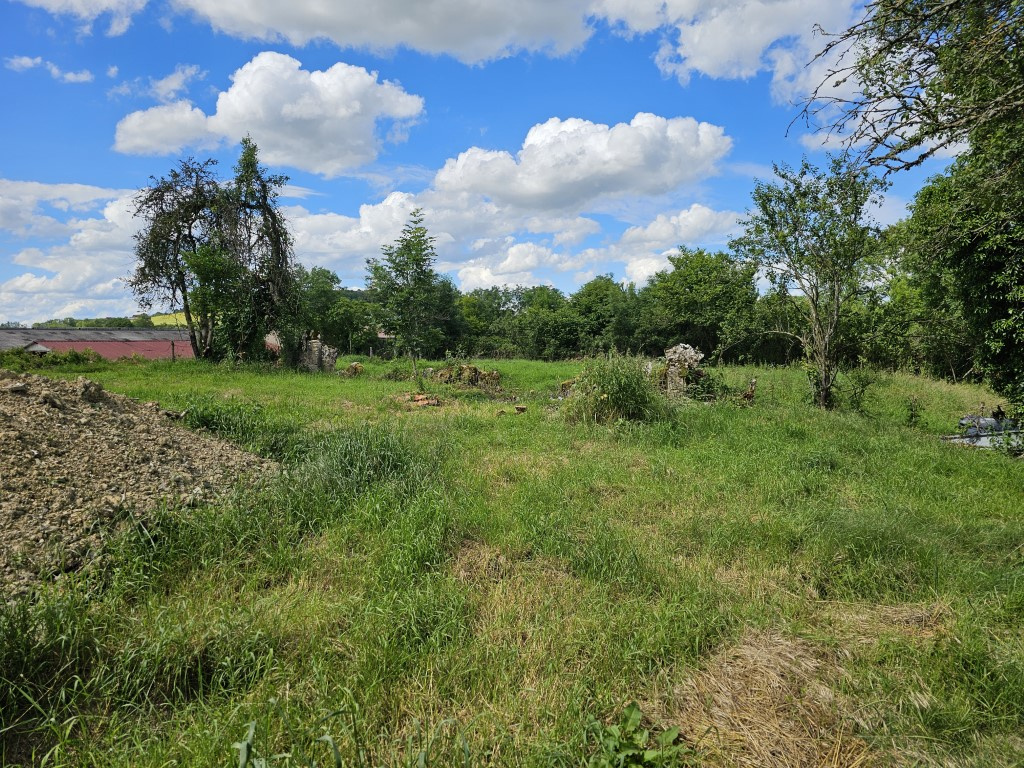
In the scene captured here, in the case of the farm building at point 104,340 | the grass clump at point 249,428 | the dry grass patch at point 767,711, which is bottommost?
the dry grass patch at point 767,711

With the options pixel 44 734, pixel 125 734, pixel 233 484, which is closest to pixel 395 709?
pixel 125 734

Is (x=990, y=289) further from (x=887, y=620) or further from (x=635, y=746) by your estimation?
(x=635, y=746)

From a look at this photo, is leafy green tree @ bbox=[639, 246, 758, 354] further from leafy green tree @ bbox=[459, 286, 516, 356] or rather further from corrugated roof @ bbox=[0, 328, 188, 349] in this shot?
Answer: corrugated roof @ bbox=[0, 328, 188, 349]

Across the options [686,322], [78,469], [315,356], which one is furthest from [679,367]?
[686,322]

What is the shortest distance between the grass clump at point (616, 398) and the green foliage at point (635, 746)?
21.2 feet

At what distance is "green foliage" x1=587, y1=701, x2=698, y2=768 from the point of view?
208 centimetres

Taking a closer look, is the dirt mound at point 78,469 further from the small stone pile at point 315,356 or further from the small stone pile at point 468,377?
the small stone pile at point 315,356

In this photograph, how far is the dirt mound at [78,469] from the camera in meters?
3.30

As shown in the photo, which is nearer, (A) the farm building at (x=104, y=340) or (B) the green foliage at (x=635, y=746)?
(B) the green foliage at (x=635, y=746)

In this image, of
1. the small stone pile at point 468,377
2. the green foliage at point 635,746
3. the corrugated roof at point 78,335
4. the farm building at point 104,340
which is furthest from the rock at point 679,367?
the corrugated roof at point 78,335

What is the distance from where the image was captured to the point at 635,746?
2.15 m

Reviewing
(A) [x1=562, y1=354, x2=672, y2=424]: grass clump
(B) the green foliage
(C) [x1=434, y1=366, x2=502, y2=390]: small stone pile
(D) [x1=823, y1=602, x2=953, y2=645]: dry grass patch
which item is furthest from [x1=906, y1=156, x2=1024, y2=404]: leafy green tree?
(C) [x1=434, y1=366, x2=502, y2=390]: small stone pile

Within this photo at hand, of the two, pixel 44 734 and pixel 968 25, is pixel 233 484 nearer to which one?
pixel 44 734

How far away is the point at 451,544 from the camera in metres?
4.04
